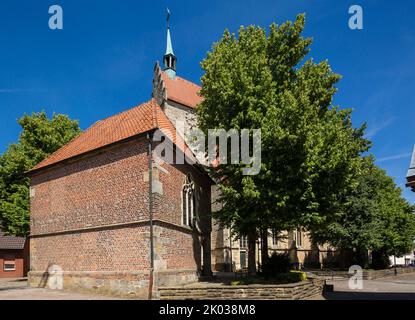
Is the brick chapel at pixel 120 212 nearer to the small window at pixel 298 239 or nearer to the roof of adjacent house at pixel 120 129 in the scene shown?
the roof of adjacent house at pixel 120 129

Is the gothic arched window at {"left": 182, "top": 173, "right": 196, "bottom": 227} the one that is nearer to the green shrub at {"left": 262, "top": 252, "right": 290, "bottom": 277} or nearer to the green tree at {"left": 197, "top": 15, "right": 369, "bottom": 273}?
the green tree at {"left": 197, "top": 15, "right": 369, "bottom": 273}

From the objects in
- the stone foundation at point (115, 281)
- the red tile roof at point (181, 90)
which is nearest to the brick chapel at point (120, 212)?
the stone foundation at point (115, 281)

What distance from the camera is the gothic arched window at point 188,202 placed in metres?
20.8

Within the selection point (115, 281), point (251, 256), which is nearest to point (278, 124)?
point (251, 256)

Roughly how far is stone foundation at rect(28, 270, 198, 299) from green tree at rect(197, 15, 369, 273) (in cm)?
370

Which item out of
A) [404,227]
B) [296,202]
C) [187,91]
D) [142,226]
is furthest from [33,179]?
[404,227]

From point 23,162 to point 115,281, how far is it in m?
16.2

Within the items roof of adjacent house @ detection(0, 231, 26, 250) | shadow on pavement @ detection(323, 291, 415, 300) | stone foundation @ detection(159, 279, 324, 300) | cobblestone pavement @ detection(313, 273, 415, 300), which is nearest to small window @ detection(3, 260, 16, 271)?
roof of adjacent house @ detection(0, 231, 26, 250)

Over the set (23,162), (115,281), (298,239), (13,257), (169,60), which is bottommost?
(13,257)

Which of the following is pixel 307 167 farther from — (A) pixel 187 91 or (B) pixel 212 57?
(A) pixel 187 91

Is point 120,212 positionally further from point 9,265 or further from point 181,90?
point 181,90

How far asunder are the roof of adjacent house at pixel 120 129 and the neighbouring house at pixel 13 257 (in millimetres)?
17719

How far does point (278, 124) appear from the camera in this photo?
16719mm
